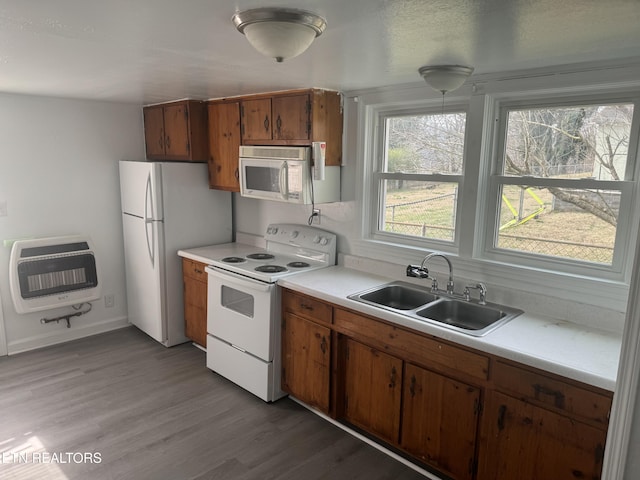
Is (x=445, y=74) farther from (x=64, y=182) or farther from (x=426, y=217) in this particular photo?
(x=64, y=182)

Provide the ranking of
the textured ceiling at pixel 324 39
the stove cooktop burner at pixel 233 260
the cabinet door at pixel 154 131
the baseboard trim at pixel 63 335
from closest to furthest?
the textured ceiling at pixel 324 39 < the stove cooktop burner at pixel 233 260 < the baseboard trim at pixel 63 335 < the cabinet door at pixel 154 131

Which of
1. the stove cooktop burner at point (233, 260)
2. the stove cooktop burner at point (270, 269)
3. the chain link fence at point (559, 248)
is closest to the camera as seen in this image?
the chain link fence at point (559, 248)

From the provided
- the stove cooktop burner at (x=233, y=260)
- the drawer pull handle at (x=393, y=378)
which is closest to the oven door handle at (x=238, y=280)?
the stove cooktop burner at (x=233, y=260)

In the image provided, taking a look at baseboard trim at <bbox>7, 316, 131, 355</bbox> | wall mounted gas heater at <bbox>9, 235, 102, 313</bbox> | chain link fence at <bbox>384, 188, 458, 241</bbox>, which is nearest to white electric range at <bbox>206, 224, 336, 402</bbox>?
chain link fence at <bbox>384, 188, 458, 241</bbox>

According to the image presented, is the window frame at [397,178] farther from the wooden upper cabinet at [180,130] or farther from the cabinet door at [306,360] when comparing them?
the wooden upper cabinet at [180,130]

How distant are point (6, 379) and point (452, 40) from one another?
3.73m

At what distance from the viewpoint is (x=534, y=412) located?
187 centimetres

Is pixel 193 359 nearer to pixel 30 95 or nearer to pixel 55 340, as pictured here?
pixel 55 340

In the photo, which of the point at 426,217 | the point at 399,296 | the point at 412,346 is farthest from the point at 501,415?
the point at 426,217

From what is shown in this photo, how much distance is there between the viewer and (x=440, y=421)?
2.22 metres

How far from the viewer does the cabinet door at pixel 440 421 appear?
2.12 m

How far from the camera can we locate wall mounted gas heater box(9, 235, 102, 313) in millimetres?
3607

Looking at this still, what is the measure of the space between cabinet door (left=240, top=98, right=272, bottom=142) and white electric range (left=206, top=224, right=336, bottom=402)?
0.76 meters

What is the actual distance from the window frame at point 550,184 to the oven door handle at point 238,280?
4.40 feet
